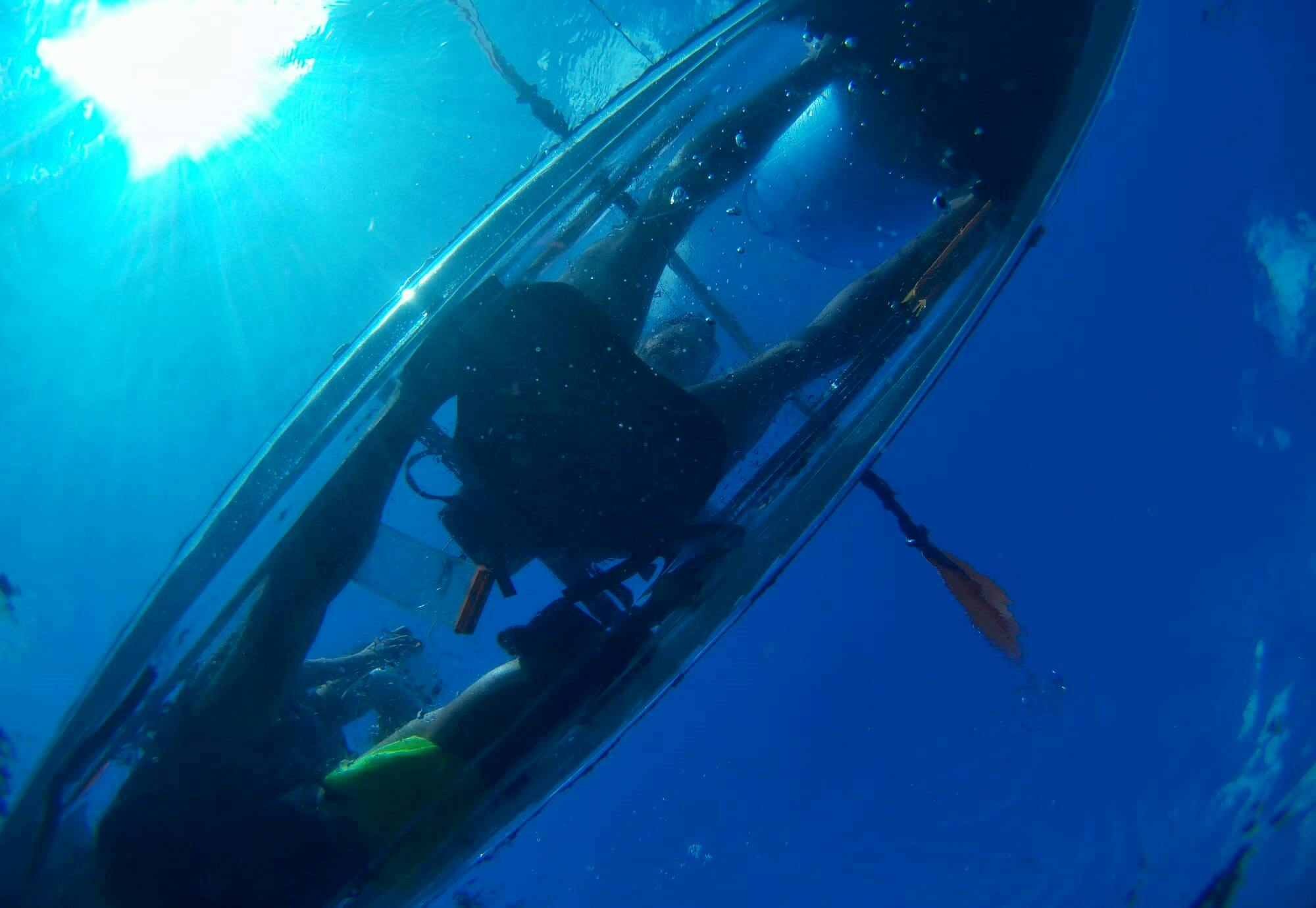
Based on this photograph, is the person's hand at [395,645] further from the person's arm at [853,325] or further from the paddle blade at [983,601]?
the paddle blade at [983,601]

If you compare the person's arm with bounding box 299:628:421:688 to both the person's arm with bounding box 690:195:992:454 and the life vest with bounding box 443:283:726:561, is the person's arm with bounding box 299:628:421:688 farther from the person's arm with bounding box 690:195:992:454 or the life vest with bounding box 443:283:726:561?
the person's arm with bounding box 690:195:992:454

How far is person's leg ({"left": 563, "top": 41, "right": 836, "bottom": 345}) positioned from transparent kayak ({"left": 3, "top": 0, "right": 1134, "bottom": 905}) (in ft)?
0.15

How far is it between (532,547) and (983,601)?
112 inches

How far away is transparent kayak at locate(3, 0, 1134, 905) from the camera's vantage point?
2.27m

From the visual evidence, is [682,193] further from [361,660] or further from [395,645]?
[361,660]

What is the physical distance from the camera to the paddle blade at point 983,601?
3.14m

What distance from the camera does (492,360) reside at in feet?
7.83

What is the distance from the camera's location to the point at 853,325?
114 inches

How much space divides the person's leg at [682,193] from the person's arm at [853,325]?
79cm

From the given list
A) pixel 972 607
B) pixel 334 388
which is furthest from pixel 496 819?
pixel 972 607

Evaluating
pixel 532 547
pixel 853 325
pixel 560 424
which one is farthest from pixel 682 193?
pixel 532 547

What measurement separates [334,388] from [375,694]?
6.12 feet

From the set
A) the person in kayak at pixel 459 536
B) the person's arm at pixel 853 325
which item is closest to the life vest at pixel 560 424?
the person in kayak at pixel 459 536

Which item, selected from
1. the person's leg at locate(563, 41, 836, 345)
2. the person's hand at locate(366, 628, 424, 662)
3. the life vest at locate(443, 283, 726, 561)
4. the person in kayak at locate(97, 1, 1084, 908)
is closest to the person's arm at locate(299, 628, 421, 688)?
the person's hand at locate(366, 628, 424, 662)
